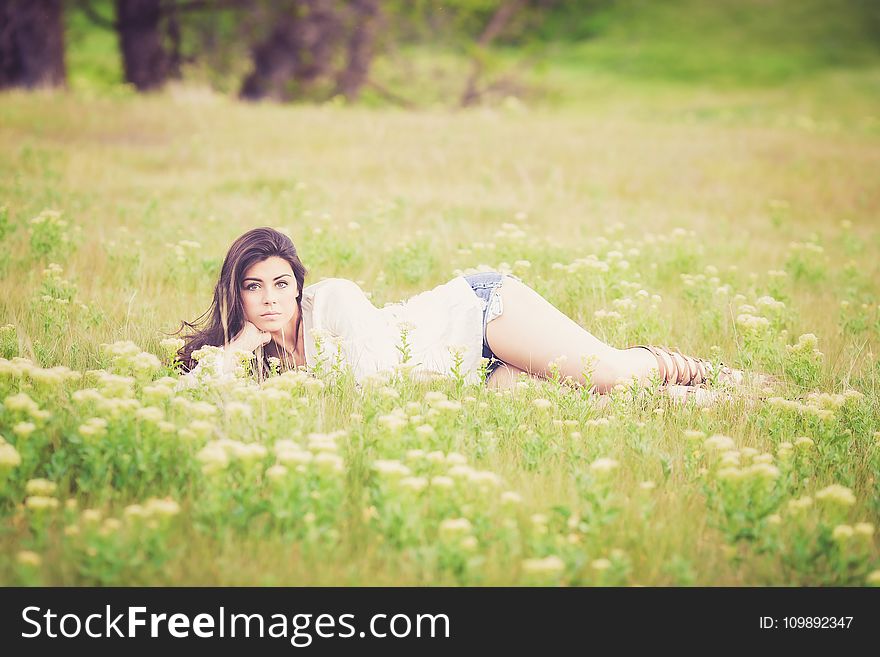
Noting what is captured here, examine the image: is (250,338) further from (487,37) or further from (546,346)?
(487,37)

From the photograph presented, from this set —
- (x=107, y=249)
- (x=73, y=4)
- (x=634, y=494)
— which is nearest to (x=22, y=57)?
(x=73, y=4)

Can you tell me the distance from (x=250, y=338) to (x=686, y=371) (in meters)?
2.53

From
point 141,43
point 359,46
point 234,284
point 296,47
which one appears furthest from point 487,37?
point 234,284

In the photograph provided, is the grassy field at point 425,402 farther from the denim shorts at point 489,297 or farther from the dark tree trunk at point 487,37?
the dark tree trunk at point 487,37

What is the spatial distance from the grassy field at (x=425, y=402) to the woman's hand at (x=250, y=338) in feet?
1.60

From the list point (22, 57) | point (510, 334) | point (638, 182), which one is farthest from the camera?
point (22, 57)

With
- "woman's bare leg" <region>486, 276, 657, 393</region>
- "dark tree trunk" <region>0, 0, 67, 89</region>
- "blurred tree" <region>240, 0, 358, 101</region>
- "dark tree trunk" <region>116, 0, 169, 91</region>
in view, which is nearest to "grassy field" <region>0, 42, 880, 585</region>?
"woman's bare leg" <region>486, 276, 657, 393</region>

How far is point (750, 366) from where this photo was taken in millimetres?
5121

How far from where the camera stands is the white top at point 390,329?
4559 millimetres

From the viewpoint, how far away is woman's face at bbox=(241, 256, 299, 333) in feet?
15.7

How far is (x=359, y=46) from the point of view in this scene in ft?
70.6

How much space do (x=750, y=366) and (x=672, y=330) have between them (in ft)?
2.98

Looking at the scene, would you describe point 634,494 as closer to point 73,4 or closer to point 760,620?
point 760,620

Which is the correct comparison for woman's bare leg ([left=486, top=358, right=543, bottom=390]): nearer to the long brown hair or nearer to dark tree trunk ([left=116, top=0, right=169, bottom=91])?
the long brown hair
